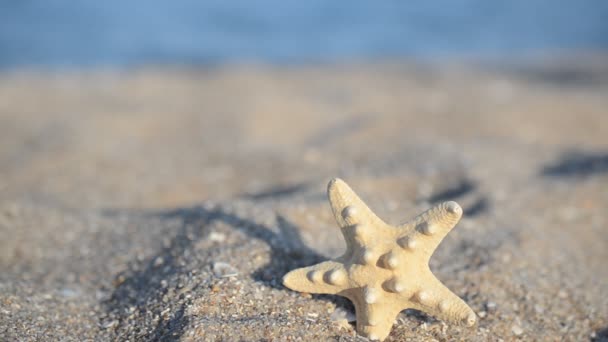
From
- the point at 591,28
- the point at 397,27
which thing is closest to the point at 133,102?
the point at 397,27

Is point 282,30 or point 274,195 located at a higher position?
point 282,30

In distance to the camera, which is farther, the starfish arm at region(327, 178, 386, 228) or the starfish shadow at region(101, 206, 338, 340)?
the starfish shadow at region(101, 206, 338, 340)

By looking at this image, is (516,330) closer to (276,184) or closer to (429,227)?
(429,227)

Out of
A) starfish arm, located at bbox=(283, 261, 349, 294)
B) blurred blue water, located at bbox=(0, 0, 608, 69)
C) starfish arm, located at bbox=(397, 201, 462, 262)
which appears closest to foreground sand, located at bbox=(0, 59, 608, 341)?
starfish arm, located at bbox=(283, 261, 349, 294)

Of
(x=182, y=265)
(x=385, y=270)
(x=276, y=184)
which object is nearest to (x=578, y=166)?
(x=276, y=184)

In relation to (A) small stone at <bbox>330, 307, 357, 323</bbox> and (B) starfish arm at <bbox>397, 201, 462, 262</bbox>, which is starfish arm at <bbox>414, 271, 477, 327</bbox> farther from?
(A) small stone at <bbox>330, 307, 357, 323</bbox>

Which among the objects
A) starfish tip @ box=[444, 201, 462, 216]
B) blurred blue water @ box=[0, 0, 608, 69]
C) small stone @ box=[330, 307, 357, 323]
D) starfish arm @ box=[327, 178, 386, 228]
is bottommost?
small stone @ box=[330, 307, 357, 323]
